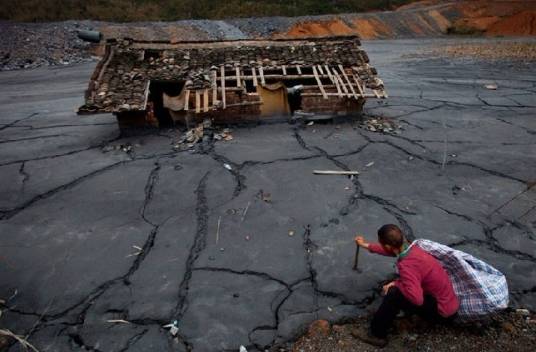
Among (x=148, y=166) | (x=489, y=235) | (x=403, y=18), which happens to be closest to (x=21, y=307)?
(x=148, y=166)

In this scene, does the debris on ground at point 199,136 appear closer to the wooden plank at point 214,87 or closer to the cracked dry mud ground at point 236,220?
the cracked dry mud ground at point 236,220

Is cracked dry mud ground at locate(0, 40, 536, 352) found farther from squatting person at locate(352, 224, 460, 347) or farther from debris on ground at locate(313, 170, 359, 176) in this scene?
squatting person at locate(352, 224, 460, 347)

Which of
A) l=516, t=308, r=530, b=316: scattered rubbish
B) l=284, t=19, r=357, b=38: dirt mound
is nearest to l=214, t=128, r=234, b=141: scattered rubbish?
l=516, t=308, r=530, b=316: scattered rubbish

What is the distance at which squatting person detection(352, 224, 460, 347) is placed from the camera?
276cm

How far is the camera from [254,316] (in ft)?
11.0

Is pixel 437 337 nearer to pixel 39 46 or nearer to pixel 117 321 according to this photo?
pixel 117 321

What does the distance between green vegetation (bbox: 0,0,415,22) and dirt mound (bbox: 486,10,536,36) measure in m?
9.38

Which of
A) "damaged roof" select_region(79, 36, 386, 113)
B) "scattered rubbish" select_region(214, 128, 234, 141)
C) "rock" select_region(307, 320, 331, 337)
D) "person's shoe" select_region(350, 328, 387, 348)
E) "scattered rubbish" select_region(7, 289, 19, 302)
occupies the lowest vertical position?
"scattered rubbish" select_region(7, 289, 19, 302)

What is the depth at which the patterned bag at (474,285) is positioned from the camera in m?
2.86

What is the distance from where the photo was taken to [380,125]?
296 inches

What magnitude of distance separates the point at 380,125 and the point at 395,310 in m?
5.27

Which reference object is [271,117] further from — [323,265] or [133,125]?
[323,265]

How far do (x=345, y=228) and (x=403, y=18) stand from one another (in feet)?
86.3

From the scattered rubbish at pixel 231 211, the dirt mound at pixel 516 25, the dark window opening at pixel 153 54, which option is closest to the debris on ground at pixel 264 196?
the scattered rubbish at pixel 231 211
